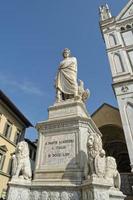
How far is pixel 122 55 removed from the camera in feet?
62.4

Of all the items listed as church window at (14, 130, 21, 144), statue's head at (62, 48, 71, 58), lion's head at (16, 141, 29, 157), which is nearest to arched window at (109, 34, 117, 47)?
statue's head at (62, 48, 71, 58)

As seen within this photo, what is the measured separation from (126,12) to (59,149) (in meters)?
22.4

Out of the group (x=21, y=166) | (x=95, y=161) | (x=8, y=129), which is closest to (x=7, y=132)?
(x=8, y=129)

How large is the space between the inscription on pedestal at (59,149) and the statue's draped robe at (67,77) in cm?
219

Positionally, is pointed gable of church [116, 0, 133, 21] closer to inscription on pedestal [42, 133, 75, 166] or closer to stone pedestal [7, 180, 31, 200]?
inscription on pedestal [42, 133, 75, 166]

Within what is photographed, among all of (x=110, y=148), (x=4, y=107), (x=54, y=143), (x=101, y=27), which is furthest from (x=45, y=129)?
(x=101, y=27)

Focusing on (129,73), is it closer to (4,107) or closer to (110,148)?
(110,148)

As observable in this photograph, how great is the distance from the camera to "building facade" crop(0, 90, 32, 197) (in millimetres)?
20016

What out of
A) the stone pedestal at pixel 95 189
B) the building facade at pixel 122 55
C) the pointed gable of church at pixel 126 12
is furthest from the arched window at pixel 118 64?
the stone pedestal at pixel 95 189

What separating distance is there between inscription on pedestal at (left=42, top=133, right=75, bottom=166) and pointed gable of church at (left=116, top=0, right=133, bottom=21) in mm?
20625

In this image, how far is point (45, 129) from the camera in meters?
6.41

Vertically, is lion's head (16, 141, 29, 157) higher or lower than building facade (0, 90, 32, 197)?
lower

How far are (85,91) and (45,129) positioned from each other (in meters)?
2.39

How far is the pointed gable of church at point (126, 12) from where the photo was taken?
2238 centimetres
